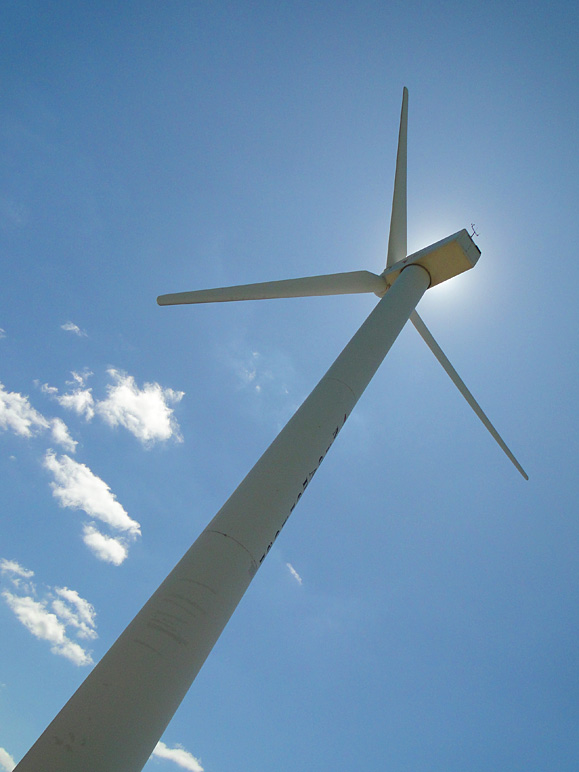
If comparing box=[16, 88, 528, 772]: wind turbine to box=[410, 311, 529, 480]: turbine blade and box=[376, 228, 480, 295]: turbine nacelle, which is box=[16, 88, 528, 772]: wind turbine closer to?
box=[376, 228, 480, 295]: turbine nacelle

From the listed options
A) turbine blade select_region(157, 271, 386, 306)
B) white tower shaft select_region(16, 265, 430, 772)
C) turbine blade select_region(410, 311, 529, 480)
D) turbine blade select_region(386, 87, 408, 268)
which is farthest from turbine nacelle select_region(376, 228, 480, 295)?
white tower shaft select_region(16, 265, 430, 772)

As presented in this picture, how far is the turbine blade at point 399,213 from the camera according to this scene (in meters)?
16.1

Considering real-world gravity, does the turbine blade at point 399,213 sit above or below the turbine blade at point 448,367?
above

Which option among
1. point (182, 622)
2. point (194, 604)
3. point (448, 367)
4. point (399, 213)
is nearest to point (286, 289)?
point (399, 213)

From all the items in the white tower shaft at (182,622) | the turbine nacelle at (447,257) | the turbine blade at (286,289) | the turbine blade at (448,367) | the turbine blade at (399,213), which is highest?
the turbine blade at (399,213)

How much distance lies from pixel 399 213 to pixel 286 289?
6.79 meters

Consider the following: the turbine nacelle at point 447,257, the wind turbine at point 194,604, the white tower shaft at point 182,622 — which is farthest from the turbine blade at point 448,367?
the white tower shaft at point 182,622

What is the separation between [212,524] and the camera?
6.10m

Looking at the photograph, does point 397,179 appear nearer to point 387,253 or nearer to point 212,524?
point 387,253

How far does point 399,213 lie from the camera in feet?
54.8

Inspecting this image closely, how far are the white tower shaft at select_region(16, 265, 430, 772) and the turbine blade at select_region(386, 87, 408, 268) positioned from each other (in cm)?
964

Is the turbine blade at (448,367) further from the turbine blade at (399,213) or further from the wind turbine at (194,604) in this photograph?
the wind turbine at (194,604)

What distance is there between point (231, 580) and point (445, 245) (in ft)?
37.3

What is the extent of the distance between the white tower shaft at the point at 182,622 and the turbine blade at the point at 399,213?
31.6 ft
